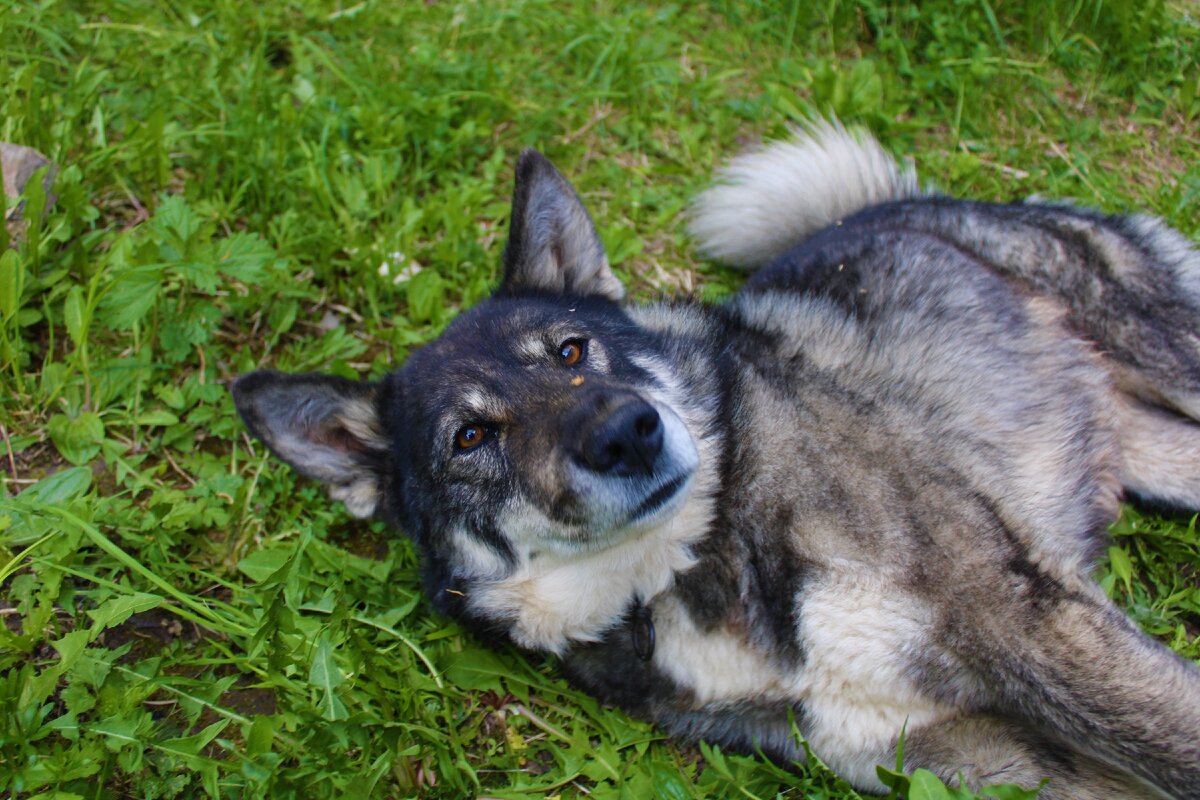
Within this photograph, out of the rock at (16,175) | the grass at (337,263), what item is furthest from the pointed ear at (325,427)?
the rock at (16,175)

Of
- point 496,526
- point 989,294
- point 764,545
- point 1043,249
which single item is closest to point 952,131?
point 1043,249

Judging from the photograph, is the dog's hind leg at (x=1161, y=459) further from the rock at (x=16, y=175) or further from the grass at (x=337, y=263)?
the rock at (x=16, y=175)

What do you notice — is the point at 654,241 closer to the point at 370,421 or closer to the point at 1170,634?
the point at 370,421

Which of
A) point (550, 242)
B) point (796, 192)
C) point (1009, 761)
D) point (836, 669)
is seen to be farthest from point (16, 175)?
Answer: point (1009, 761)

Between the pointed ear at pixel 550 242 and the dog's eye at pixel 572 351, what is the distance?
1.20 feet

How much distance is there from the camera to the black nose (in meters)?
2.40

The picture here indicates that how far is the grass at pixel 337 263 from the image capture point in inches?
109

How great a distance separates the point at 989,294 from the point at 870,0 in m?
2.39

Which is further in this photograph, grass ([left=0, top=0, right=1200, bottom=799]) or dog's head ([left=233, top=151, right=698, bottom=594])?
grass ([left=0, top=0, right=1200, bottom=799])

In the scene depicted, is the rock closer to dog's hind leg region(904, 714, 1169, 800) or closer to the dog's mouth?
the dog's mouth

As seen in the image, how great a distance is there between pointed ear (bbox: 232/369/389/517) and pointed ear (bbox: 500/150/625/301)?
2.13 feet

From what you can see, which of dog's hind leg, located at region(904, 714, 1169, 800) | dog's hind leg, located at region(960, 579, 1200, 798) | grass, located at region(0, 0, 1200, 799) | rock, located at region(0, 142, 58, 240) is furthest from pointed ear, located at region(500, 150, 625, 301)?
rock, located at region(0, 142, 58, 240)

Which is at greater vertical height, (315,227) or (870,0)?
(870,0)

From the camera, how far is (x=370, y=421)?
3.07 m
